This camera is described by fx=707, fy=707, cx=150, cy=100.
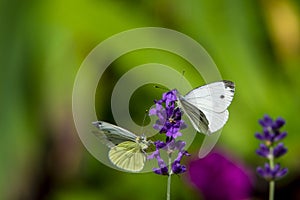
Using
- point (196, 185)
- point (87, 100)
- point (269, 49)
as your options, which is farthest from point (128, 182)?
point (196, 185)

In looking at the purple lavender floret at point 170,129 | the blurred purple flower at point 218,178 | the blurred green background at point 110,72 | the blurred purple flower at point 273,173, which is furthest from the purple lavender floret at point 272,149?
the blurred green background at point 110,72

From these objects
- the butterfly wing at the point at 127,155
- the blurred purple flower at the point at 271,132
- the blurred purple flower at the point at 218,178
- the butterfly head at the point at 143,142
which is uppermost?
the blurred purple flower at the point at 271,132

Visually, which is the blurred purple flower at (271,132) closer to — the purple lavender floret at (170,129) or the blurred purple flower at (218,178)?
the purple lavender floret at (170,129)

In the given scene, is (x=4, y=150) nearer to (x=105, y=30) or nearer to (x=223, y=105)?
(x=105, y=30)

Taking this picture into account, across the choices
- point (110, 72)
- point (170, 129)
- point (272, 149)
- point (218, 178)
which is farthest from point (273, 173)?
point (110, 72)

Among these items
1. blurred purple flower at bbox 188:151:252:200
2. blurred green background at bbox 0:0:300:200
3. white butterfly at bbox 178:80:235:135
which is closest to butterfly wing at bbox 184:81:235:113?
white butterfly at bbox 178:80:235:135
